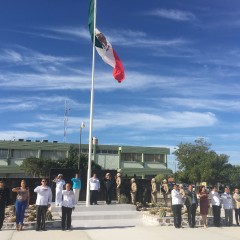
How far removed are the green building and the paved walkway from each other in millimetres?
48176

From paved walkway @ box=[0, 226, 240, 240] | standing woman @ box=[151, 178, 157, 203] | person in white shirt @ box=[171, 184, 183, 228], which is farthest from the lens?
standing woman @ box=[151, 178, 157, 203]

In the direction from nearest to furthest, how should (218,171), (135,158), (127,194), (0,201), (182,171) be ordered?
(0,201) → (127,194) → (218,171) → (182,171) → (135,158)

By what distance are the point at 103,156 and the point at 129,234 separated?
5578 centimetres

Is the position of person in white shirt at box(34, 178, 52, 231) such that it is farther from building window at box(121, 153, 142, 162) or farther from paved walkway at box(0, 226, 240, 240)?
building window at box(121, 153, 142, 162)

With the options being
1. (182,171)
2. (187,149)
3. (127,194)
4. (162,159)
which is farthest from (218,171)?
(127,194)

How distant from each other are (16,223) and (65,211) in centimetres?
162

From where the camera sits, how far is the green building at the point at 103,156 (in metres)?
61.2

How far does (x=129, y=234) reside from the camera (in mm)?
11648

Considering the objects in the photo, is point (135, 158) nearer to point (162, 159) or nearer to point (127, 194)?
point (162, 159)

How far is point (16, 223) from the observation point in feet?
39.4

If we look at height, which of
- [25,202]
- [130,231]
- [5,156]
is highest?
[5,156]

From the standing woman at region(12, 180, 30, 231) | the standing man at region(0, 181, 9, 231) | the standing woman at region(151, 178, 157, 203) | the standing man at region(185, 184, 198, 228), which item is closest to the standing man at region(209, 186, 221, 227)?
the standing man at region(185, 184, 198, 228)

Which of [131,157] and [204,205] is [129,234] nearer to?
[204,205]

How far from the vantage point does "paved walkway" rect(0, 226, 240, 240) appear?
1091cm
